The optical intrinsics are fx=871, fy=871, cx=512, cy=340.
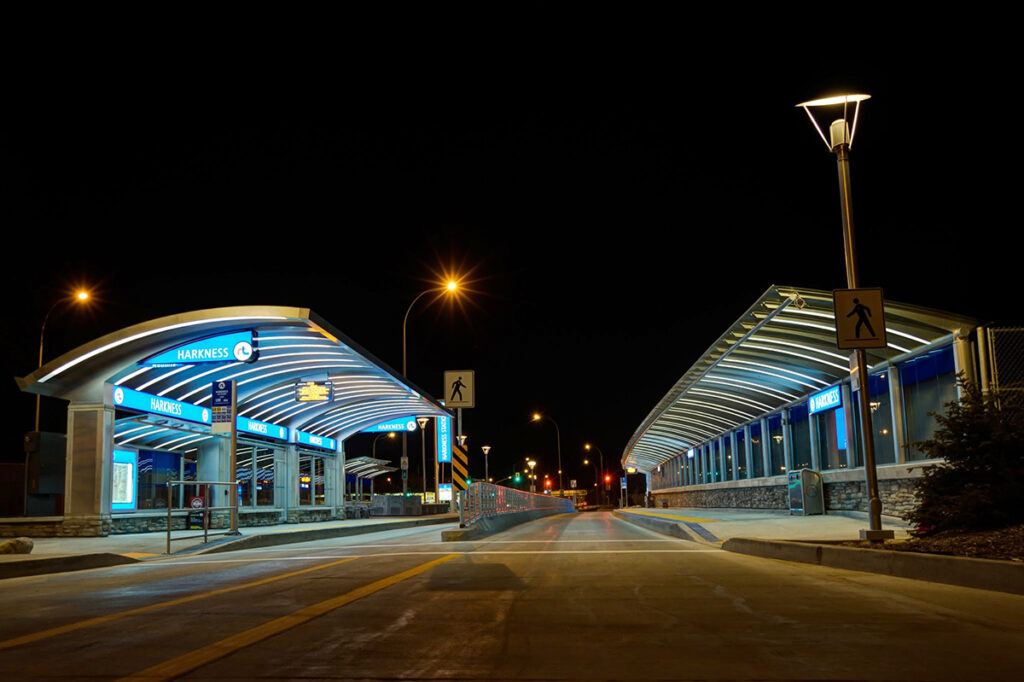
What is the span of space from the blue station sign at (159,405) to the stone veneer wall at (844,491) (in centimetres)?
1844

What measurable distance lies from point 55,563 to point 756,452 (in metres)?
24.3

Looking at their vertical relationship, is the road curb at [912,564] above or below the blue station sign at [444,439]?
below

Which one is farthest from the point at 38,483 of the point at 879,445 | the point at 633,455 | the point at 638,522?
the point at 633,455

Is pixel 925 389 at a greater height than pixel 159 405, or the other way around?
pixel 159 405

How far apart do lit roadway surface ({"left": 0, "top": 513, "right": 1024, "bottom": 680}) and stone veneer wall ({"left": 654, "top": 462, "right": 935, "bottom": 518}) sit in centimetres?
553

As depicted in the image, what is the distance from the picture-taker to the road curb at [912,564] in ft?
27.1

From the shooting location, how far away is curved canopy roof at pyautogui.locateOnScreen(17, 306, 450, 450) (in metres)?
21.4

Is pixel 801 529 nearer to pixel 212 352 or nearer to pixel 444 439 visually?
pixel 212 352

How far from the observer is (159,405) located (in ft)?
83.4

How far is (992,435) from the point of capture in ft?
36.9

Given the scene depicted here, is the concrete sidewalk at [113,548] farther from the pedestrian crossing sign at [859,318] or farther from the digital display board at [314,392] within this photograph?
the pedestrian crossing sign at [859,318]

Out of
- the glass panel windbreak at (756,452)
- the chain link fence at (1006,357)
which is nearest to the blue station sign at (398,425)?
the glass panel windbreak at (756,452)

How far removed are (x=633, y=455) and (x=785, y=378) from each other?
136 feet

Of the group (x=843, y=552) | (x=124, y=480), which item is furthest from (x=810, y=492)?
(x=124, y=480)
